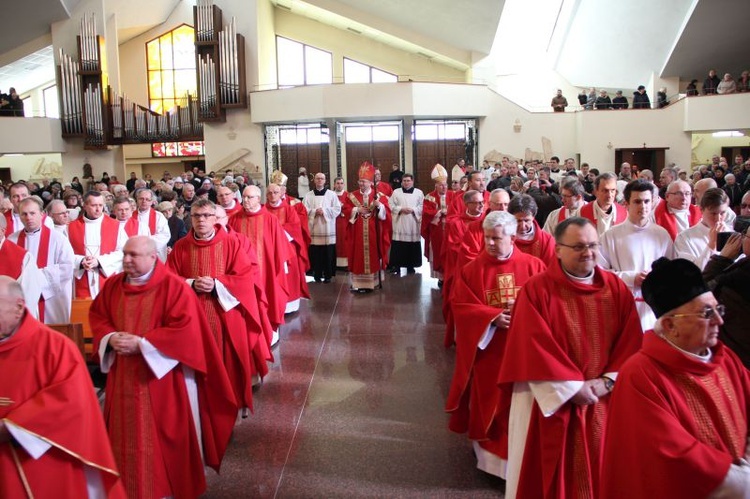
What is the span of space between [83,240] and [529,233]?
4670mm

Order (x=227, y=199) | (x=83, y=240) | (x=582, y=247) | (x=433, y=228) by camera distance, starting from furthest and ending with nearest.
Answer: (x=433, y=228) < (x=227, y=199) < (x=83, y=240) < (x=582, y=247)

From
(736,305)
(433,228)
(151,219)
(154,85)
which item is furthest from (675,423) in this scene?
(154,85)

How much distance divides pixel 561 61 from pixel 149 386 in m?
23.7

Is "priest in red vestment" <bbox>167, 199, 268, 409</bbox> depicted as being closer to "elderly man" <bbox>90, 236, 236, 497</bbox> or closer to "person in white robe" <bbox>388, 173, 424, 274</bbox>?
"elderly man" <bbox>90, 236, 236, 497</bbox>

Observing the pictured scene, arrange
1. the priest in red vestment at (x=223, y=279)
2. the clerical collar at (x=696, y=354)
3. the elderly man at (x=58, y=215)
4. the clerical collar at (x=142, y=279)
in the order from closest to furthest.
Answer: the clerical collar at (x=696, y=354), the clerical collar at (x=142, y=279), the priest in red vestment at (x=223, y=279), the elderly man at (x=58, y=215)

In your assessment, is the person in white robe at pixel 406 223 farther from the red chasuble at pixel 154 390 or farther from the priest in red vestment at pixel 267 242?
the red chasuble at pixel 154 390

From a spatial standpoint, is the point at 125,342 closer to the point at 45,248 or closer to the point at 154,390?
the point at 154,390

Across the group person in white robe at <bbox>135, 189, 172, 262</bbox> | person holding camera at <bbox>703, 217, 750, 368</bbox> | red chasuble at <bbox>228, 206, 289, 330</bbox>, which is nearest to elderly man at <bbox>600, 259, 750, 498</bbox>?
person holding camera at <bbox>703, 217, 750, 368</bbox>

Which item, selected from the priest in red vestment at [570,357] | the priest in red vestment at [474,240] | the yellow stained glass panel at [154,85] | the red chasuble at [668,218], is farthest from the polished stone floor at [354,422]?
the yellow stained glass panel at [154,85]

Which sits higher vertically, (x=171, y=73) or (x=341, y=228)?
(x=171, y=73)

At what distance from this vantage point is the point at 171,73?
88.4 feet

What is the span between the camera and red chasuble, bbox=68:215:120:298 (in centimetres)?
686

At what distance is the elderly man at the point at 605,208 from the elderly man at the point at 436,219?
4491 millimetres

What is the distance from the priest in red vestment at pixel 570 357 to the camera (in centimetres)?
334
